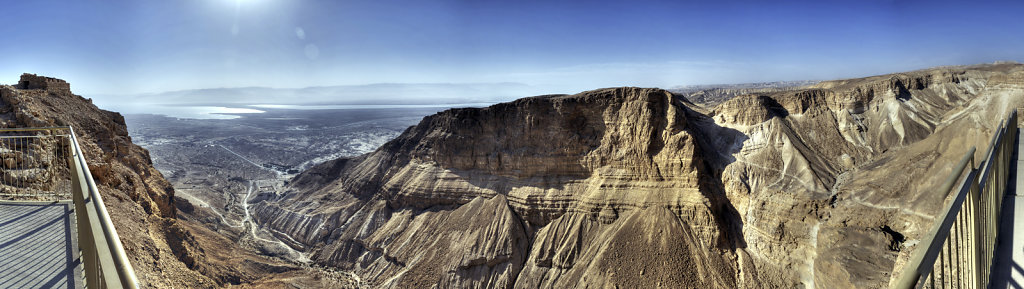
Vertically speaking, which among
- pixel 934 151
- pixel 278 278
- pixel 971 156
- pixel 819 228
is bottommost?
pixel 278 278

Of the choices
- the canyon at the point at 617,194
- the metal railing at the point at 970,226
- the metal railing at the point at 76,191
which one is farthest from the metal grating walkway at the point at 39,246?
the metal railing at the point at 970,226

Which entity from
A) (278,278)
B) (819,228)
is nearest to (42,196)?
(278,278)

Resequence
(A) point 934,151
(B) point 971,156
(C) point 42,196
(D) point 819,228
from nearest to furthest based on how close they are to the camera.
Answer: (B) point 971,156 < (C) point 42,196 < (D) point 819,228 < (A) point 934,151

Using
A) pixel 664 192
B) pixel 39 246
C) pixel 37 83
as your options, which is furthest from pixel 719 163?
pixel 37 83

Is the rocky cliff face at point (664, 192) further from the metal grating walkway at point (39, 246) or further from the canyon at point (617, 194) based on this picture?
the metal grating walkway at point (39, 246)

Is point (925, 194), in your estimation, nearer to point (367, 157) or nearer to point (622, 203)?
point (622, 203)

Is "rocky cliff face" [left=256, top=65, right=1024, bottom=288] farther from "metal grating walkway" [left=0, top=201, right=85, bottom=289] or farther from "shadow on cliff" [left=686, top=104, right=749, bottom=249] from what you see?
"metal grating walkway" [left=0, top=201, right=85, bottom=289]

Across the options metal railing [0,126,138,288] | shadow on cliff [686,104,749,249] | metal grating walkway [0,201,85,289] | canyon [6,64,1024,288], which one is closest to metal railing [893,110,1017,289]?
metal railing [0,126,138,288]

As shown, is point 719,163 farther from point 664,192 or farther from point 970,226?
point 970,226

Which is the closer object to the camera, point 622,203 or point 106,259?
point 106,259
